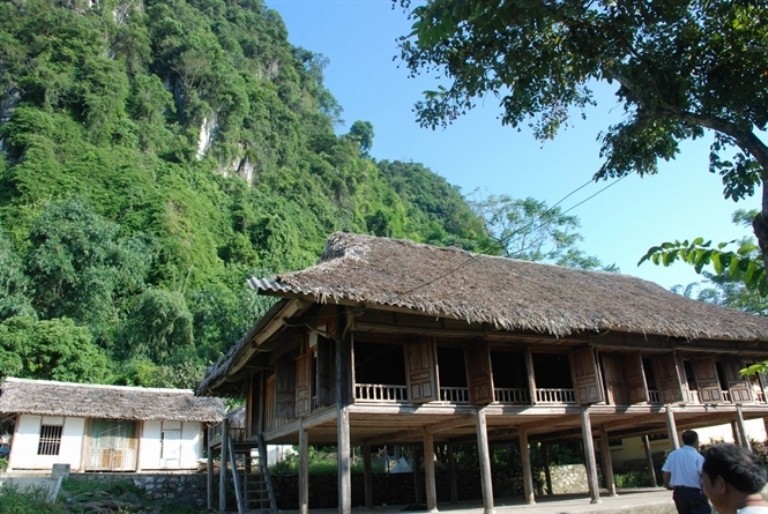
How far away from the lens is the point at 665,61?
722cm

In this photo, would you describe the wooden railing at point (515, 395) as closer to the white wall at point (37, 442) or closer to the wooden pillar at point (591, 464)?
the wooden pillar at point (591, 464)

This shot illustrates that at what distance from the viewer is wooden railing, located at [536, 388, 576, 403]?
519 inches

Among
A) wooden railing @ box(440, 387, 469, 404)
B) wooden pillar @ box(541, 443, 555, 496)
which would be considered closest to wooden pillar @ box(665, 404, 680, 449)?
wooden pillar @ box(541, 443, 555, 496)

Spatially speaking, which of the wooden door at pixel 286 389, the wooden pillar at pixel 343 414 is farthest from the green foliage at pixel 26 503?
the wooden pillar at pixel 343 414

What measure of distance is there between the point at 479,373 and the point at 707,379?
7.59 m

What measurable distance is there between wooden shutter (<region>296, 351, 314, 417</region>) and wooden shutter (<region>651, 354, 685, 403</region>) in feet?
28.2

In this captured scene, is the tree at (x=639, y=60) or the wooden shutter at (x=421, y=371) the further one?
the wooden shutter at (x=421, y=371)

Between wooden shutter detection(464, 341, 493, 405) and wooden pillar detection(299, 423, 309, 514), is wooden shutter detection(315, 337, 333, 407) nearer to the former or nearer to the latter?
wooden pillar detection(299, 423, 309, 514)

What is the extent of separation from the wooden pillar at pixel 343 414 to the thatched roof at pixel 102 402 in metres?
14.8

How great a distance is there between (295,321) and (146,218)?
3323 centimetres

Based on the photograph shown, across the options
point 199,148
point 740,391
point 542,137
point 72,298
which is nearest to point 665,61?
point 542,137

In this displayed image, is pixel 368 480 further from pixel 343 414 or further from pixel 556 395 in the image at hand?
pixel 343 414

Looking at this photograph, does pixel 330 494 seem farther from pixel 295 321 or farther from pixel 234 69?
pixel 234 69

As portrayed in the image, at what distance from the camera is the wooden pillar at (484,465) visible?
440 inches
